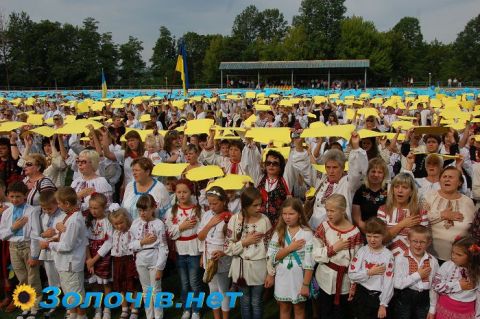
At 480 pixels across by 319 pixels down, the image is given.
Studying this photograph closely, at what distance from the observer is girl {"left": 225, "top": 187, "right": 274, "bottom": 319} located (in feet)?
13.1

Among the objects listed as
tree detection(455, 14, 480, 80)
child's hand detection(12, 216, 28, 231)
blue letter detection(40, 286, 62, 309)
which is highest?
tree detection(455, 14, 480, 80)

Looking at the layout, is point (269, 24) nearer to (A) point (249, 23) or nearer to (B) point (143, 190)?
(A) point (249, 23)

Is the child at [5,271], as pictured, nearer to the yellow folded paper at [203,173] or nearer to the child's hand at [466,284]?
the yellow folded paper at [203,173]

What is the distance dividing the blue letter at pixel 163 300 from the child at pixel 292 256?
135 cm

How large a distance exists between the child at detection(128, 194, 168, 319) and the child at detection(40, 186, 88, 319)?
1.78 ft

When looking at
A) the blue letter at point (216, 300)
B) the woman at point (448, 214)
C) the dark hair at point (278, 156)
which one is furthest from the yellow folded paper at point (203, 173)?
the woman at point (448, 214)

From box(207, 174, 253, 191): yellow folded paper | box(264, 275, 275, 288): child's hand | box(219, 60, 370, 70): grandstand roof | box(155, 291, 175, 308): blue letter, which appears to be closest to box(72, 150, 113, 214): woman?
box(155, 291, 175, 308): blue letter

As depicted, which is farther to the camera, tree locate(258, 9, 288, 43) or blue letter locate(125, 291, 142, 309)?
tree locate(258, 9, 288, 43)

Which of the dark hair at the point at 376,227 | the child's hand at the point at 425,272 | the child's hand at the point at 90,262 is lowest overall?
the child's hand at the point at 90,262

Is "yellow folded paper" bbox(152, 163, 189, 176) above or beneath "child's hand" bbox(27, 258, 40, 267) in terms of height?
above

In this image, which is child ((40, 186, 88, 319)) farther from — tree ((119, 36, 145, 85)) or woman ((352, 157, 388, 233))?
tree ((119, 36, 145, 85))

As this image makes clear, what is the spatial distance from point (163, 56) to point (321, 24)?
31.3 metres

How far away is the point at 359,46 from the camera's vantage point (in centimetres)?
7069

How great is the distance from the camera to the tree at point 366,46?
219 feet
